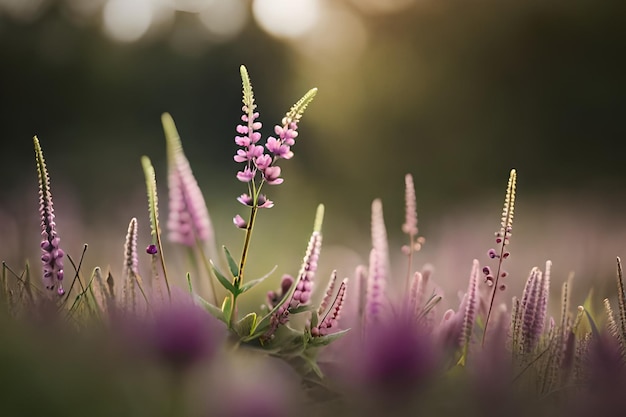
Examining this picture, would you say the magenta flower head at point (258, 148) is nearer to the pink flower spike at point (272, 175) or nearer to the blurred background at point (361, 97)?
the pink flower spike at point (272, 175)

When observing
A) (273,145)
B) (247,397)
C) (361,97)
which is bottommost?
(247,397)

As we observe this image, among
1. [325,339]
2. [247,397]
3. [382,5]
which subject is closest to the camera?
[247,397]

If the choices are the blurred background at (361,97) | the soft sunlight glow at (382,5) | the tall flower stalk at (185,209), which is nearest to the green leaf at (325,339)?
the tall flower stalk at (185,209)

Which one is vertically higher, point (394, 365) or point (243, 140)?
point (243, 140)

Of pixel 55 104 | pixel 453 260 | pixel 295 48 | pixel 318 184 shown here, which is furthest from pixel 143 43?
pixel 453 260

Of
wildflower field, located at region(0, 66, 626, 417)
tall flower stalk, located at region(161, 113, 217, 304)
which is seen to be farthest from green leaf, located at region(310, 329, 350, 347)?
tall flower stalk, located at region(161, 113, 217, 304)

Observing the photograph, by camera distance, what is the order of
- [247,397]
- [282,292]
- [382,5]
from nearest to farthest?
1. [247,397]
2. [282,292]
3. [382,5]

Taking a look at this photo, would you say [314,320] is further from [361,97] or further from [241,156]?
[361,97]

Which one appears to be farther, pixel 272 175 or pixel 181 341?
pixel 272 175

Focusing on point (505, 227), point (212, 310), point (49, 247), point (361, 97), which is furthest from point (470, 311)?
point (361, 97)
